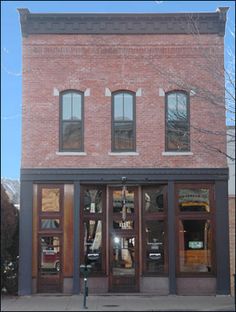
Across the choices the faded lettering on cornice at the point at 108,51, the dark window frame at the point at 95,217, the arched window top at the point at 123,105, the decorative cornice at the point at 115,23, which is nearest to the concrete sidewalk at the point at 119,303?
the dark window frame at the point at 95,217

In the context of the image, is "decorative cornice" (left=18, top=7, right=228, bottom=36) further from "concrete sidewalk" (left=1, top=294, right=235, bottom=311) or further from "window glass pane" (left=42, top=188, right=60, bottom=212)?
"concrete sidewalk" (left=1, top=294, right=235, bottom=311)

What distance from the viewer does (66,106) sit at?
20.0 metres

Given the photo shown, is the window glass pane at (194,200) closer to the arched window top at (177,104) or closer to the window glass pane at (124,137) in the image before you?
the window glass pane at (124,137)

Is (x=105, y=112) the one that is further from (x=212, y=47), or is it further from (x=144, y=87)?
(x=212, y=47)

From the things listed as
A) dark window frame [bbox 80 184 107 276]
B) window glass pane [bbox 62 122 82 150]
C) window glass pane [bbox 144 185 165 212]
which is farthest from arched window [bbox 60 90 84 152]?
window glass pane [bbox 144 185 165 212]

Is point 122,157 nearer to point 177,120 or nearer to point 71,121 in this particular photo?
point 71,121

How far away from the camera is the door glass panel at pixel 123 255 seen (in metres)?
19.5

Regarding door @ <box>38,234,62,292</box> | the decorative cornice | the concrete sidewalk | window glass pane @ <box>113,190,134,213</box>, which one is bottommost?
the concrete sidewalk

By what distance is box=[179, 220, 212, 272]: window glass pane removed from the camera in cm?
1936

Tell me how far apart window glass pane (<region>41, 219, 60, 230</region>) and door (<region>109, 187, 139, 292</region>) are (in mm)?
1770

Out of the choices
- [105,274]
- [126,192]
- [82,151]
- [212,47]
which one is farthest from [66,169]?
[212,47]

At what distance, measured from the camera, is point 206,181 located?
64.2ft

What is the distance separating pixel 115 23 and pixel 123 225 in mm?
6774

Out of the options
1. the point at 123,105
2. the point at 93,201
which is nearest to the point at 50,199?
the point at 93,201
